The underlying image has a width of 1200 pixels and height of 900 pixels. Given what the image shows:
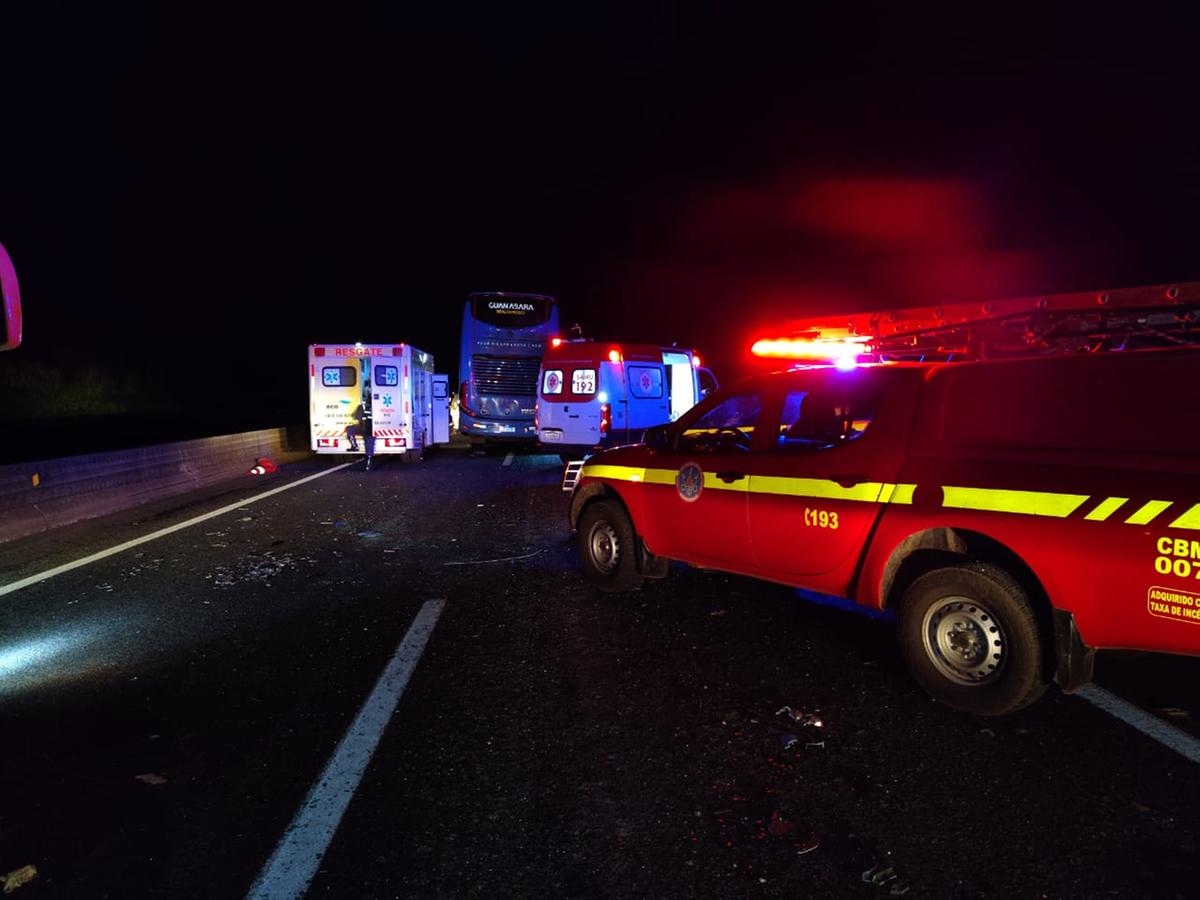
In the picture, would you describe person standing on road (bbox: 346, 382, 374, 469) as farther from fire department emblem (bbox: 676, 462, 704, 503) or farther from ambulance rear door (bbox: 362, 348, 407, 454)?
fire department emblem (bbox: 676, 462, 704, 503)

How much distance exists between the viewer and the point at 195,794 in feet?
10.9

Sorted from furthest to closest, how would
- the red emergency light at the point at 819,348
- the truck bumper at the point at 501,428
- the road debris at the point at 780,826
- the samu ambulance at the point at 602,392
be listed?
the truck bumper at the point at 501,428, the samu ambulance at the point at 602,392, the red emergency light at the point at 819,348, the road debris at the point at 780,826

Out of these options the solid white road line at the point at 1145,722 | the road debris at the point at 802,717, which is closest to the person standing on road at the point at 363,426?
the road debris at the point at 802,717

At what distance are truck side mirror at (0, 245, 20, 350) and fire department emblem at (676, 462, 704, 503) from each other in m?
4.01

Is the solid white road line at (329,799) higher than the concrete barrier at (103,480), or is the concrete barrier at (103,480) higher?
the concrete barrier at (103,480)

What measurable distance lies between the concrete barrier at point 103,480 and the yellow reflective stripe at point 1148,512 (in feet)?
34.8

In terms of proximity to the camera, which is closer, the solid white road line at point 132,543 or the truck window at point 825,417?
the truck window at point 825,417

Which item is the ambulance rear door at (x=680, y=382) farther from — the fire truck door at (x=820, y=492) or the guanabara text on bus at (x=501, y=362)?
the fire truck door at (x=820, y=492)

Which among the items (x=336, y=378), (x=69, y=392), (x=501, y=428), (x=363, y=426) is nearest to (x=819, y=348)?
(x=363, y=426)

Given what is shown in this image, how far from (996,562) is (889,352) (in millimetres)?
2898

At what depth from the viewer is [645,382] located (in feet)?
54.3

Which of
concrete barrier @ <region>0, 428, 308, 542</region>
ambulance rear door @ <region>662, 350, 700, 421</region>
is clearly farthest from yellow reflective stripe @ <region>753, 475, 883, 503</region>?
ambulance rear door @ <region>662, 350, 700, 421</region>

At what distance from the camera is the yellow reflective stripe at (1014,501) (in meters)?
3.70

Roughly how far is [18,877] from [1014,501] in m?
4.44
